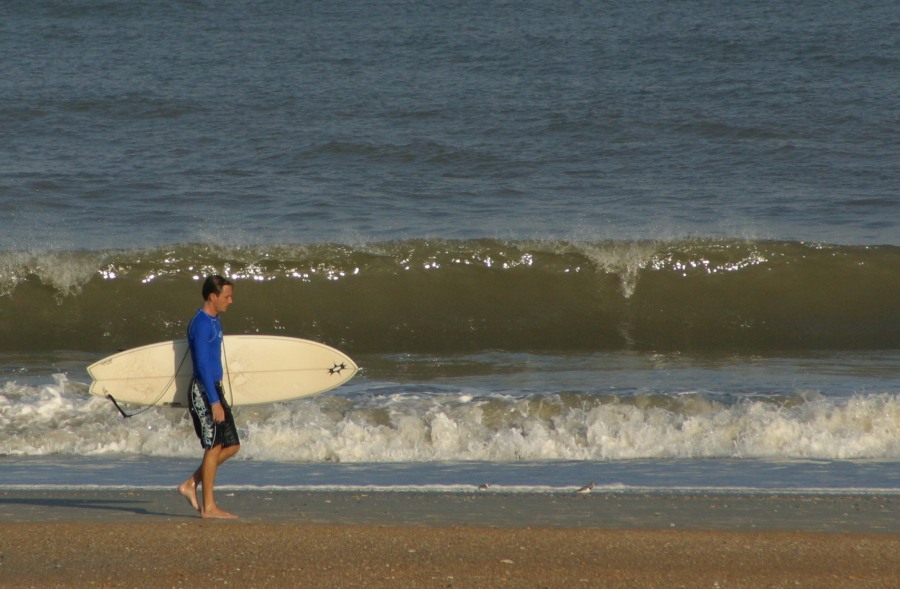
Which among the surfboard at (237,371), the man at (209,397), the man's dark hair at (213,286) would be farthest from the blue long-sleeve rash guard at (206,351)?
the surfboard at (237,371)

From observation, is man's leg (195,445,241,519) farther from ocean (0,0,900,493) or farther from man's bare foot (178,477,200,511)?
ocean (0,0,900,493)

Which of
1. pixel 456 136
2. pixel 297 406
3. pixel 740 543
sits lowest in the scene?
pixel 740 543

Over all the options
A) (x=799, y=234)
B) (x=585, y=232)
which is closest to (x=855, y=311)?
(x=799, y=234)

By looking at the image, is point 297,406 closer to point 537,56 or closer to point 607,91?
point 607,91

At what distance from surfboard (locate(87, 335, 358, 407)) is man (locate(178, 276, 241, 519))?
1.90 feet

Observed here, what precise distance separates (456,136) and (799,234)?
23.9ft

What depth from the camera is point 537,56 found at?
24.0 meters

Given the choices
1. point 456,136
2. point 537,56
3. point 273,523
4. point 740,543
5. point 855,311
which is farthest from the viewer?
point 537,56

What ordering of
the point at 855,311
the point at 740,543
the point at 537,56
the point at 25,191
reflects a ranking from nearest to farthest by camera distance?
the point at 740,543
the point at 855,311
the point at 25,191
the point at 537,56

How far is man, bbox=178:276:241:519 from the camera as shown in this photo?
18.1 feet

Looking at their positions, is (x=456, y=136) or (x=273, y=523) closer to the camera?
(x=273, y=523)

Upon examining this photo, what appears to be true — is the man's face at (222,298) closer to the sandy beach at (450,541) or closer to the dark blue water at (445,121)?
the sandy beach at (450,541)

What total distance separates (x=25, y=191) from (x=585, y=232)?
8523 mm

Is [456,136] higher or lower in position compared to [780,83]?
lower
